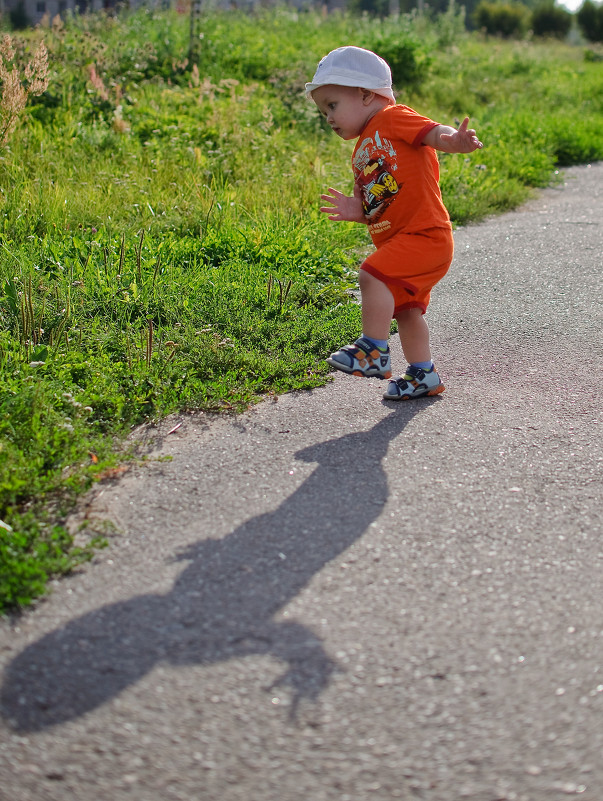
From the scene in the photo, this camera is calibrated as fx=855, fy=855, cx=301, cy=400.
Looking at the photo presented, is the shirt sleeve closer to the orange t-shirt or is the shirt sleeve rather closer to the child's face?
the orange t-shirt

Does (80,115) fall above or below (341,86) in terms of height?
below

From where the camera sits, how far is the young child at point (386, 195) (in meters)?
3.50

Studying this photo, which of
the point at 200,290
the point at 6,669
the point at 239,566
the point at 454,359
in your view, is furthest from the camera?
the point at 200,290

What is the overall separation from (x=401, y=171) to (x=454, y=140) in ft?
0.90

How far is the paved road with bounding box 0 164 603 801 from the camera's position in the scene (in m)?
1.83

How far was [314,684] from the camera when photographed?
6.73 ft

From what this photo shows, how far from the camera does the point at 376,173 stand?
142 inches

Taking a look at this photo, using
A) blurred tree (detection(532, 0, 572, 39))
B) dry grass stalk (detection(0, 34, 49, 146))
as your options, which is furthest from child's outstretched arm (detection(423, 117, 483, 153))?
blurred tree (detection(532, 0, 572, 39))

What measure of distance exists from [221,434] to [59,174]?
3.93 meters

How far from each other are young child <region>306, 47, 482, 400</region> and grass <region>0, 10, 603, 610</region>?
0.50m

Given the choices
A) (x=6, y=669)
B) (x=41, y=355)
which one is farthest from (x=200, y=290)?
(x=6, y=669)

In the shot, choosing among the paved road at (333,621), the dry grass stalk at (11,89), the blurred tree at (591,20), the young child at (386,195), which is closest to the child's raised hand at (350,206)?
the young child at (386,195)

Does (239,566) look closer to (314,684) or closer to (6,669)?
(314,684)

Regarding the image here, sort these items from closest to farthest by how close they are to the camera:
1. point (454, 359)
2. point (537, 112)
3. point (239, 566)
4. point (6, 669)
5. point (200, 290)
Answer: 1. point (6, 669)
2. point (239, 566)
3. point (454, 359)
4. point (200, 290)
5. point (537, 112)
